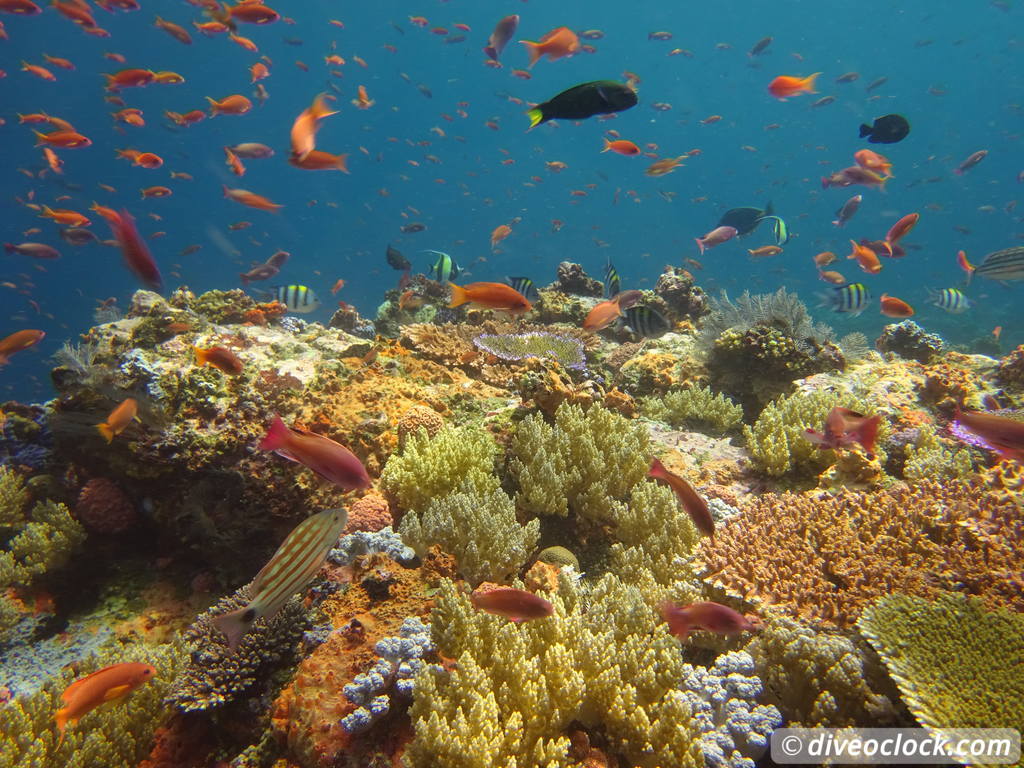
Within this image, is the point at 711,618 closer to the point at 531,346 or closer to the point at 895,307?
the point at 531,346

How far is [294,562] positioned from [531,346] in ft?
17.2

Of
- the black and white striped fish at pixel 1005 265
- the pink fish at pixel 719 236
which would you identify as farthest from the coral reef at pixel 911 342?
the pink fish at pixel 719 236

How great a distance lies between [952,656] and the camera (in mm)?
2375

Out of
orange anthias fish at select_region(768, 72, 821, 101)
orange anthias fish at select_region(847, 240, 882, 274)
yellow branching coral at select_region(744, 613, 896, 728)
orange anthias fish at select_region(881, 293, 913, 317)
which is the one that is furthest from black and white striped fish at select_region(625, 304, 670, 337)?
orange anthias fish at select_region(768, 72, 821, 101)

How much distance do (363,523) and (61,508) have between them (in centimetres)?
341

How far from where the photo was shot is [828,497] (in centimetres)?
409

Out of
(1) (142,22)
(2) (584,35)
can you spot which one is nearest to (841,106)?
(2) (584,35)

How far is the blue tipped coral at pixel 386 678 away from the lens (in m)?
2.44

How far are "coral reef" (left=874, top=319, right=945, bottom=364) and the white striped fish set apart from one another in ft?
34.1

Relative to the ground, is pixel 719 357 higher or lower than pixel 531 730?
higher

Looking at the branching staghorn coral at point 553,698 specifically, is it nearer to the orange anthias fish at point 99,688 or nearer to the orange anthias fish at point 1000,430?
the orange anthias fish at point 99,688

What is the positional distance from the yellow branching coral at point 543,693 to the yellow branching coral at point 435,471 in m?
1.48

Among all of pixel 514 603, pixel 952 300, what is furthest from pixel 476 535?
pixel 952 300

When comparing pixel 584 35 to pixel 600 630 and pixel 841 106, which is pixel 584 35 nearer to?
pixel 600 630
